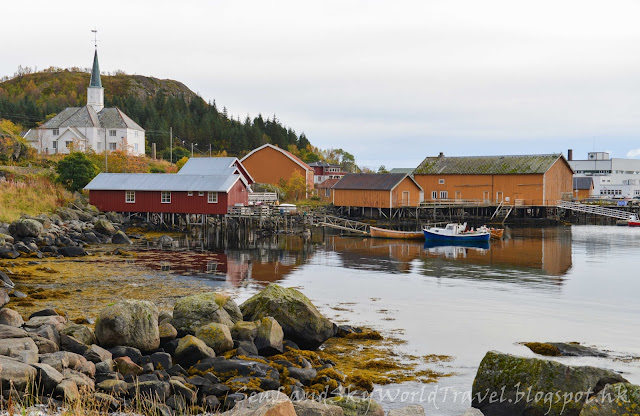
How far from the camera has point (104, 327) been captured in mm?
12531

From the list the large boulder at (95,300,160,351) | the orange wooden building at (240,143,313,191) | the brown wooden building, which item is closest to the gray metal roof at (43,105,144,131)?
the orange wooden building at (240,143,313,191)

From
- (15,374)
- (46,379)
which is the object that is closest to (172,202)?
(46,379)

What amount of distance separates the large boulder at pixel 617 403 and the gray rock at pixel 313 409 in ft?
11.0

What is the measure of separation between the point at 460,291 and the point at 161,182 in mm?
29486

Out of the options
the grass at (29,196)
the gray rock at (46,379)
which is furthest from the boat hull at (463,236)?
the gray rock at (46,379)

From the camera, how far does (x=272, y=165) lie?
237 ft

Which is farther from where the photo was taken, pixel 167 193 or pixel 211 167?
pixel 211 167

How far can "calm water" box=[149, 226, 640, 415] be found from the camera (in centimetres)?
1510

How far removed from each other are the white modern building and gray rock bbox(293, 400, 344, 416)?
331 feet

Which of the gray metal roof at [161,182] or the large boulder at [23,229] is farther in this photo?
the gray metal roof at [161,182]

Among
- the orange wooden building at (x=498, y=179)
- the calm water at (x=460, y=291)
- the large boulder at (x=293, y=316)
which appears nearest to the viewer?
the large boulder at (x=293, y=316)

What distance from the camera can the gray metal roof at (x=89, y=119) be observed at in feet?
233

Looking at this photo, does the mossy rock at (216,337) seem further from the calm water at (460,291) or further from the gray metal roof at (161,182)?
the gray metal roof at (161,182)

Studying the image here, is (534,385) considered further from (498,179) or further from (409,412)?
(498,179)
